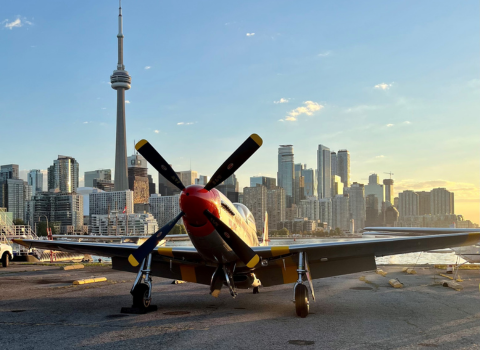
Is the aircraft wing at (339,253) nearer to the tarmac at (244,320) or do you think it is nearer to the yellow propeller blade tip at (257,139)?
the tarmac at (244,320)

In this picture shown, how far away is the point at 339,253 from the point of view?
1123 centimetres

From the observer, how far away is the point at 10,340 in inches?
299

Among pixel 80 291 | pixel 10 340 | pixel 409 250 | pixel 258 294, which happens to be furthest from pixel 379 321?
pixel 80 291

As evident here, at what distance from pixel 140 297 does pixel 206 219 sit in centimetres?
282

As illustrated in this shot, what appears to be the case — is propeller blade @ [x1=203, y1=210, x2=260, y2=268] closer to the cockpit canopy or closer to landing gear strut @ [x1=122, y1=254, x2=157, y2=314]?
landing gear strut @ [x1=122, y1=254, x2=157, y2=314]

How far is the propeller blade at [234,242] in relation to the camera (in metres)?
9.61

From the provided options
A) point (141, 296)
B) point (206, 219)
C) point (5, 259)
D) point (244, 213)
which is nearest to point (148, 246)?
point (206, 219)

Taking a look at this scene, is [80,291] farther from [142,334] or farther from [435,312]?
[435,312]

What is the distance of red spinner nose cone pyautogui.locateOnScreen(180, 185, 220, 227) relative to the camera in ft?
30.6

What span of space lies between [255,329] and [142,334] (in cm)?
219

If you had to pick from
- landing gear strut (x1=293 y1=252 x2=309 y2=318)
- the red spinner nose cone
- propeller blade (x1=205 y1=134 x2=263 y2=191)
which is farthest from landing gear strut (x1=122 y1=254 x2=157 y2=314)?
landing gear strut (x1=293 y1=252 x2=309 y2=318)

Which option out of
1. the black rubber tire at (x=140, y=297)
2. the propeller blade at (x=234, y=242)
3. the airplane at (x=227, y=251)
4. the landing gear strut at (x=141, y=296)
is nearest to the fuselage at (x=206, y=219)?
the airplane at (x=227, y=251)

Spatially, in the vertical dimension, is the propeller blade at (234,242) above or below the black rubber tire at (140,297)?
above

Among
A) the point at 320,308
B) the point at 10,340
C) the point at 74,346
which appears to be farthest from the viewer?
the point at 320,308
